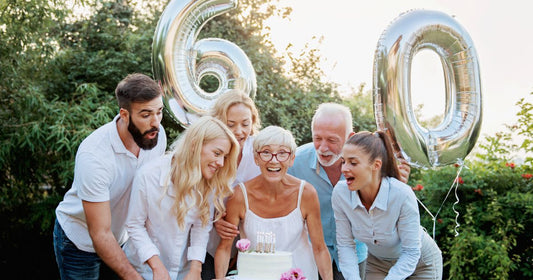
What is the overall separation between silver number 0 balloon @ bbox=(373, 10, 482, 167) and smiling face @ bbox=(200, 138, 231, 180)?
1.09 meters

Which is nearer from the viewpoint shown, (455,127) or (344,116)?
(455,127)

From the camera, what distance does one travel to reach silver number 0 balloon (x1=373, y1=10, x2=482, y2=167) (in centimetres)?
351

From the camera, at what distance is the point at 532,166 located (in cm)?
671

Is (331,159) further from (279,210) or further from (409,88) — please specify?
(409,88)

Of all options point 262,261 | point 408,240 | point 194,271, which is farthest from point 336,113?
point 194,271

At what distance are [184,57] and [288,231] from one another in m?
1.84

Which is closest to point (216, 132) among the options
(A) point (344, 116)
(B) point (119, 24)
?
(A) point (344, 116)

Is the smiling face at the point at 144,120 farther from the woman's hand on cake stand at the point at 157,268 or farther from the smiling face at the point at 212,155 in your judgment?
the woman's hand on cake stand at the point at 157,268

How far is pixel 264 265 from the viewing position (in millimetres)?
3326

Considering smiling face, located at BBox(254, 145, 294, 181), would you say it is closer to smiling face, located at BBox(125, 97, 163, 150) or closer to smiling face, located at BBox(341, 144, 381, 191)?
smiling face, located at BBox(341, 144, 381, 191)

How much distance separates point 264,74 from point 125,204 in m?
4.90

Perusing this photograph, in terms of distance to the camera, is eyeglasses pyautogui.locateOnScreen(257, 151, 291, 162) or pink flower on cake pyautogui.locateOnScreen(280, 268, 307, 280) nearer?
pink flower on cake pyautogui.locateOnScreen(280, 268, 307, 280)

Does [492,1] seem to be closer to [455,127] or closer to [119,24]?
[455,127]

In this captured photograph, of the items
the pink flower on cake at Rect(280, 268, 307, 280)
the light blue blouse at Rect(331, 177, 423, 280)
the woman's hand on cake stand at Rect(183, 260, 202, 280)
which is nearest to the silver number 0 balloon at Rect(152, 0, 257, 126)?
the woman's hand on cake stand at Rect(183, 260, 202, 280)
